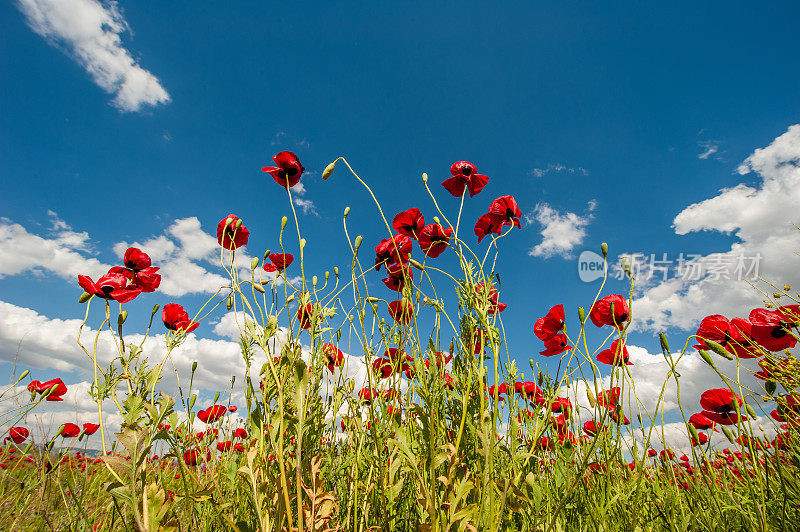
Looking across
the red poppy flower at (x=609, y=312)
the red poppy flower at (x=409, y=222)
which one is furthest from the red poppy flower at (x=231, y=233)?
the red poppy flower at (x=609, y=312)

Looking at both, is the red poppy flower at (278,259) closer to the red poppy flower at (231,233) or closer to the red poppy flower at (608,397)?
the red poppy flower at (231,233)

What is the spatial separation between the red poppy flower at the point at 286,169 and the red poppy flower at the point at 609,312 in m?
1.76

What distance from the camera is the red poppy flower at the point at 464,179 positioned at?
2148mm

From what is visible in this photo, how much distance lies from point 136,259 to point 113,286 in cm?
25

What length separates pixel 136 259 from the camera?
85.7 inches

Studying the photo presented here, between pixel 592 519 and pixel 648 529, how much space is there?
0.75ft

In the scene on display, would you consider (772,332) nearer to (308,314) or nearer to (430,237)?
(430,237)

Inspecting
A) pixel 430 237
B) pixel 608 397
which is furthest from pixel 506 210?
pixel 608 397

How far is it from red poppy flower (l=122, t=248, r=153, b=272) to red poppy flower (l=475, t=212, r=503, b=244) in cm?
195

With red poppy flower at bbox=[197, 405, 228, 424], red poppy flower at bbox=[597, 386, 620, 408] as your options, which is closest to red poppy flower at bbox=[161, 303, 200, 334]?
red poppy flower at bbox=[197, 405, 228, 424]

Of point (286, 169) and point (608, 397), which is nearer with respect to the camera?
point (608, 397)

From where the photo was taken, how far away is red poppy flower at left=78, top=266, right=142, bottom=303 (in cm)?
186

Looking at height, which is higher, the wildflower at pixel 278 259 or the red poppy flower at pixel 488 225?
the red poppy flower at pixel 488 225

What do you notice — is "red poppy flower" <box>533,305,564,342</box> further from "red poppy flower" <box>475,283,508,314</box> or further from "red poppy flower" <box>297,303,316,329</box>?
"red poppy flower" <box>297,303,316,329</box>
